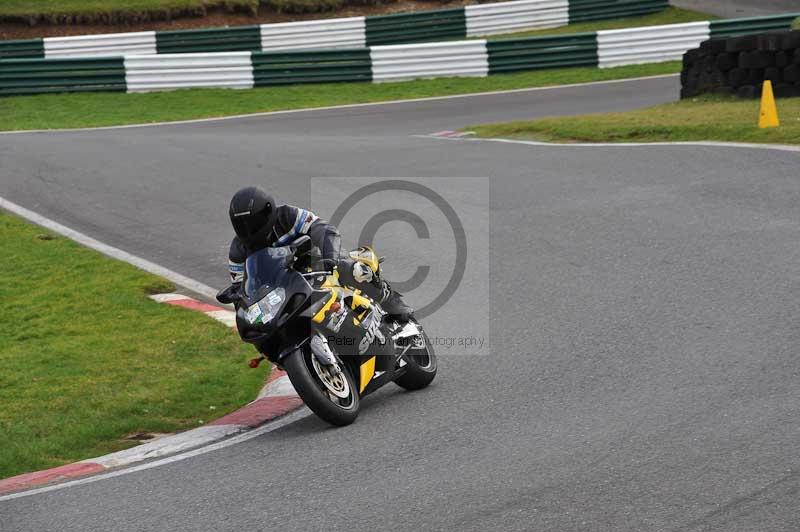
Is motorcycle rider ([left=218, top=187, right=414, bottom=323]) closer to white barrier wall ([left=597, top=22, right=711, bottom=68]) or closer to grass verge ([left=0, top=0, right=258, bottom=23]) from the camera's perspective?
white barrier wall ([left=597, top=22, right=711, bottom=68])

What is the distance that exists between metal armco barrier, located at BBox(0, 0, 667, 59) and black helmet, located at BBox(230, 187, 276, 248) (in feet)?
76.1

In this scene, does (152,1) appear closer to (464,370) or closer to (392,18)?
(392,18)

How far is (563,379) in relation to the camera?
753 centimetres

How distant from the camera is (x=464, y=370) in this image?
823 centimetres

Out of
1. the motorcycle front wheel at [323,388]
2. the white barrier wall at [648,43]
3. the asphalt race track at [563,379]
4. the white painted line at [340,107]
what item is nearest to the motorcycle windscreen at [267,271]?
the motorcycle front wheel at [323,388]

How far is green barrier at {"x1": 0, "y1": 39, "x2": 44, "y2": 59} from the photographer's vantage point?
28109 mm

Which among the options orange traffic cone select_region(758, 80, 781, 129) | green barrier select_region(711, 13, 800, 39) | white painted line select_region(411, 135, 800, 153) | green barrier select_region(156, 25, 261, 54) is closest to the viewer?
white painted line select_region(411, 135, 800, 153)

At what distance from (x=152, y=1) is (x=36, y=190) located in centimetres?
2025

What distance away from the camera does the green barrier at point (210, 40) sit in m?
30.1

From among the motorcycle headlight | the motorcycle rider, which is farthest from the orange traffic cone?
the motorcycle headlight

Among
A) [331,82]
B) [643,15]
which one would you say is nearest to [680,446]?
[331,82]

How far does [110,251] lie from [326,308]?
6.43m

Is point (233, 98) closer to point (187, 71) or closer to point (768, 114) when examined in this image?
point (187, 71)

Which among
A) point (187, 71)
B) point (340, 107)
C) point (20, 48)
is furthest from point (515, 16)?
point (20, 48)
